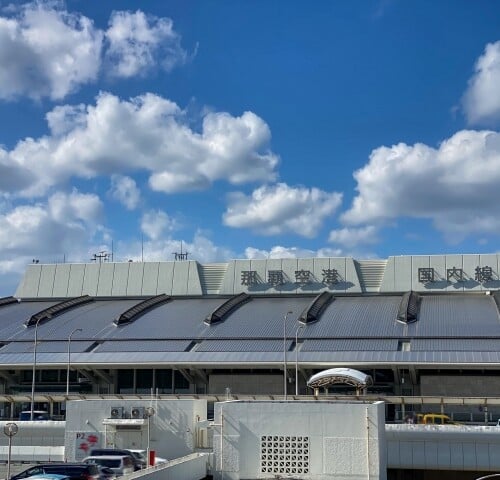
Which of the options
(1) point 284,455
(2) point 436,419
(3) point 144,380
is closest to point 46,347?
(3) point 144,380

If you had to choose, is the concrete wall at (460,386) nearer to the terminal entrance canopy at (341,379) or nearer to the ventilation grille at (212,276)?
the terminal entrance canopy at (341,379)

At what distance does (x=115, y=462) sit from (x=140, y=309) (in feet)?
163

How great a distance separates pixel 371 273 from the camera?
93.0 meters

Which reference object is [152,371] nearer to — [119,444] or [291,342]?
[291,342]

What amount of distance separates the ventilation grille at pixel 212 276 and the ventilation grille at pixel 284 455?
58319mm

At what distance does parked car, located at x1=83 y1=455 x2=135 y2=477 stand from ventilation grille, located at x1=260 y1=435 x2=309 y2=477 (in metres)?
6.99

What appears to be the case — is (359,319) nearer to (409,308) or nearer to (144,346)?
(409,308)

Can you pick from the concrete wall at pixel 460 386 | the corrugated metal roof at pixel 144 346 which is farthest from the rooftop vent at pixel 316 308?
the concrete wall at pixel 460 386

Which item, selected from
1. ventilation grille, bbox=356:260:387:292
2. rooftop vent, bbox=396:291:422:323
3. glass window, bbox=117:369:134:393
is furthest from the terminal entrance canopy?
ventilation grille, bbox=356:260:387:292

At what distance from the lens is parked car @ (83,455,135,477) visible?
1511 inches

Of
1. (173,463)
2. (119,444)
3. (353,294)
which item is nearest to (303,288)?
(353,294)

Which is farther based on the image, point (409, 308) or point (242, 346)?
point (409, 308)

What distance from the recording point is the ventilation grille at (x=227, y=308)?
80812mm

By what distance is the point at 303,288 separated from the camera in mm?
93125
